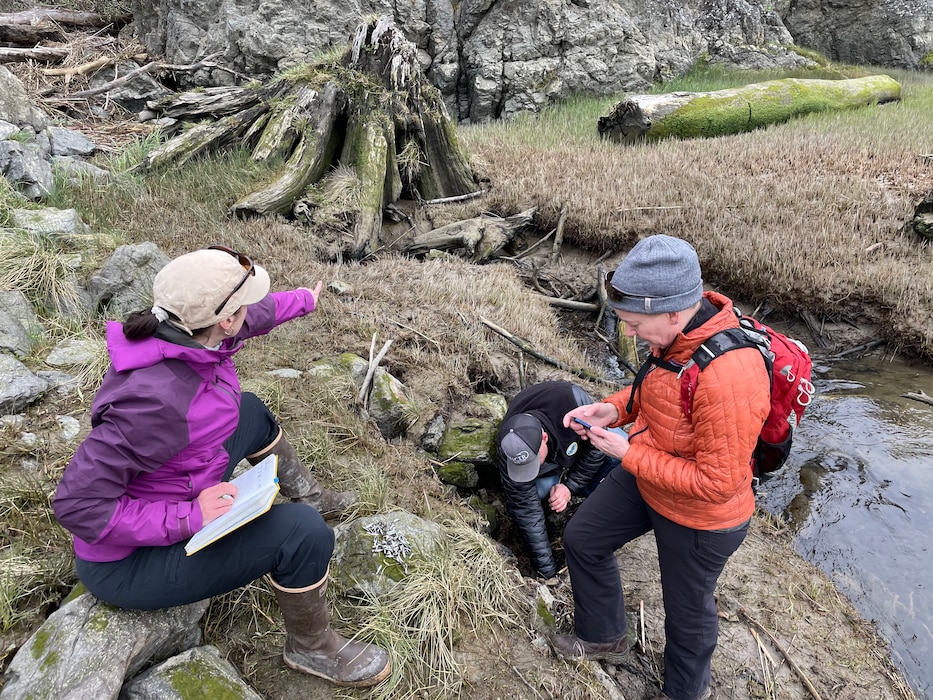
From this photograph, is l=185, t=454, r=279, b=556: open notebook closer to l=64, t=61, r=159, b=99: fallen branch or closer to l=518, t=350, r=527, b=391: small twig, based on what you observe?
l=518, t=350, r=527, b=391: small twig

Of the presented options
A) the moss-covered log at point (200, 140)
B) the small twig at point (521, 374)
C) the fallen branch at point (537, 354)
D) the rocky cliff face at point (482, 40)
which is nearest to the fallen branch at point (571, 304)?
the fallen branch at point (537, 354)

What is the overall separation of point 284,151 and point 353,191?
3.64 ft

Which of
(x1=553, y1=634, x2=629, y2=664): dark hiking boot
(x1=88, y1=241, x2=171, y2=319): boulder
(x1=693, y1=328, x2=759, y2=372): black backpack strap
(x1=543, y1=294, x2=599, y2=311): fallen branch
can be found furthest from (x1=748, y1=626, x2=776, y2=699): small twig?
(x1=88, y1=241, x2=171, y2=319): boulder

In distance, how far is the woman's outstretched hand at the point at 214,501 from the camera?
2.00 metres

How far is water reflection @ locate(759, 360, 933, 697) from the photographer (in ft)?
12.0

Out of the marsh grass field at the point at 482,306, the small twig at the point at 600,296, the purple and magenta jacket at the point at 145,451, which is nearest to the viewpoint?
the purple and magenta jacket at the point at 145,451

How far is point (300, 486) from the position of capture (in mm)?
3199

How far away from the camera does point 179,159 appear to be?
752 centimetres

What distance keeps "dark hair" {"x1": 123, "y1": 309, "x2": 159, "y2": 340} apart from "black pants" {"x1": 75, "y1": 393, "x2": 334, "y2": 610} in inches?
30.8

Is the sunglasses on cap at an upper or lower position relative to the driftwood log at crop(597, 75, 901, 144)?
upper

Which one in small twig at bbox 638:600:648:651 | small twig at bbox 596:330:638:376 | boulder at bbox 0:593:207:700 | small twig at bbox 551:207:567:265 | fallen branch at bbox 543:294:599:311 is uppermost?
boulder at bbox 0:593:207:700

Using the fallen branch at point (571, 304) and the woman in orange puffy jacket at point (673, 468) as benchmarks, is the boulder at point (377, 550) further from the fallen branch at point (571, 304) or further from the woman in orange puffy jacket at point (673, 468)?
the fallen branch at point (571, 304)

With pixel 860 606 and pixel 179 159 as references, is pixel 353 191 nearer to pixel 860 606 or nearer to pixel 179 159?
pixel 179 159

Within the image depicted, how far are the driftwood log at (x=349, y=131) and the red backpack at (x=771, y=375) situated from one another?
209 inches
